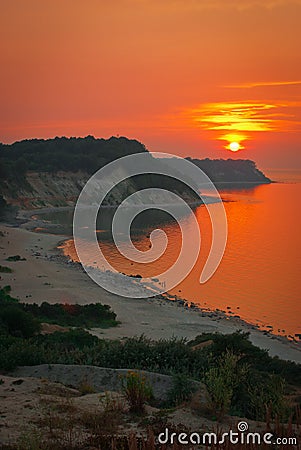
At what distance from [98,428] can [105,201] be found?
3741 inches

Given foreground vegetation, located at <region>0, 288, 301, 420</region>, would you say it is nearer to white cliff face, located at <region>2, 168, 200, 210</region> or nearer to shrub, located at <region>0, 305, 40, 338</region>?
shrub, located at <region>0, 305, 40, 338</region>

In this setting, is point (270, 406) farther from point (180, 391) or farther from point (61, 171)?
point (61, 171)

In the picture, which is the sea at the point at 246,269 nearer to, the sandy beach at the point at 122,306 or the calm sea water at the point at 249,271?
the calm sea water at the point at 249,271

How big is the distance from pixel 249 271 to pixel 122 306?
15.0m

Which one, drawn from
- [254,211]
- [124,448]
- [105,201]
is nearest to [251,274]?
[124,448]

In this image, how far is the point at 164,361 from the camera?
→ 404 inches

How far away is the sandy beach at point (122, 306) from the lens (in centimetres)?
2048

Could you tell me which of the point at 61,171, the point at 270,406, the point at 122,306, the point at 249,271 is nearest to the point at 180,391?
the point at 270,406

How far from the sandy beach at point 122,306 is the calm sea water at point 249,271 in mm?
2267

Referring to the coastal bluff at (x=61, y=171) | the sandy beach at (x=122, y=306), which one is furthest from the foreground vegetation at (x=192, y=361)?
the coastal bluff at (x=61, y=171)

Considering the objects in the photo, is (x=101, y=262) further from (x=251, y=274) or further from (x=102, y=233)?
(x=102, y=233)

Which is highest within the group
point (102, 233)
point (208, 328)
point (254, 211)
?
point (254, 211)

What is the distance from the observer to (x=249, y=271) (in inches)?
1500

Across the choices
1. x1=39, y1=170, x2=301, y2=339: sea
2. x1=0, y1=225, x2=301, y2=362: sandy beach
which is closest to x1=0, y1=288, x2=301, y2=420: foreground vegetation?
x1=0, y1=225, x2=301, y2=362: sandy beach
